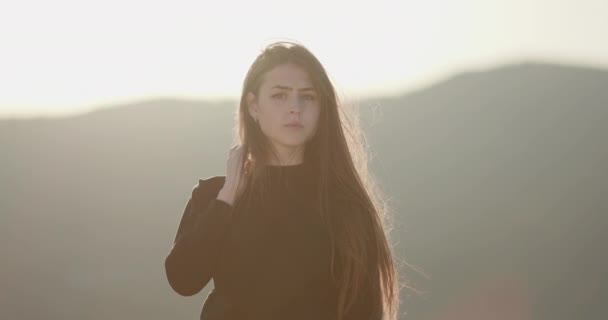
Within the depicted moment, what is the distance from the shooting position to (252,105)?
14.1ft

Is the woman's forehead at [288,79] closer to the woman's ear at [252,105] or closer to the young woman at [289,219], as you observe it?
the young woman at [289,219]

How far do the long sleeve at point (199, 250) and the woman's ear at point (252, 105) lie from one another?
409 mm

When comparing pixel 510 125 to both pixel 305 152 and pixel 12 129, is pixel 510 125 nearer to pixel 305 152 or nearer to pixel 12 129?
pixel 12 129

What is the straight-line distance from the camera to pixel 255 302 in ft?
13.0

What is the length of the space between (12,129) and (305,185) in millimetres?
26516

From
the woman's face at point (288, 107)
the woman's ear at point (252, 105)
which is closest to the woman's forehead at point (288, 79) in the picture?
the woman's face at point (288, 107)

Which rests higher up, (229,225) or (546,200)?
(229,225)

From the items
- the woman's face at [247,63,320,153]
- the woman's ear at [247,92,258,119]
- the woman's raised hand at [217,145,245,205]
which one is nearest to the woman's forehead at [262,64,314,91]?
the woman's face at [247,63,320,153]

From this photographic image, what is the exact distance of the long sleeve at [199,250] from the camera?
13.1 feet

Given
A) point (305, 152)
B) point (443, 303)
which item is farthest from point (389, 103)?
point (305, 152)

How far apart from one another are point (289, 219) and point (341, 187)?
0.80 ft

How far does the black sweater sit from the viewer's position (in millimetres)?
3957

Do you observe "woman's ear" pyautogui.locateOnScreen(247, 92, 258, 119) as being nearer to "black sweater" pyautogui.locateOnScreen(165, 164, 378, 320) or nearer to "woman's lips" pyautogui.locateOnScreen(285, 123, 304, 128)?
"woman's lips" pyautogui.locateOnScreen(285, 123, 304, 128)

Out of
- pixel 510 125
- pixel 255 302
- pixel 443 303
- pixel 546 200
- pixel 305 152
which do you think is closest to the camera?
pixel 255 302
